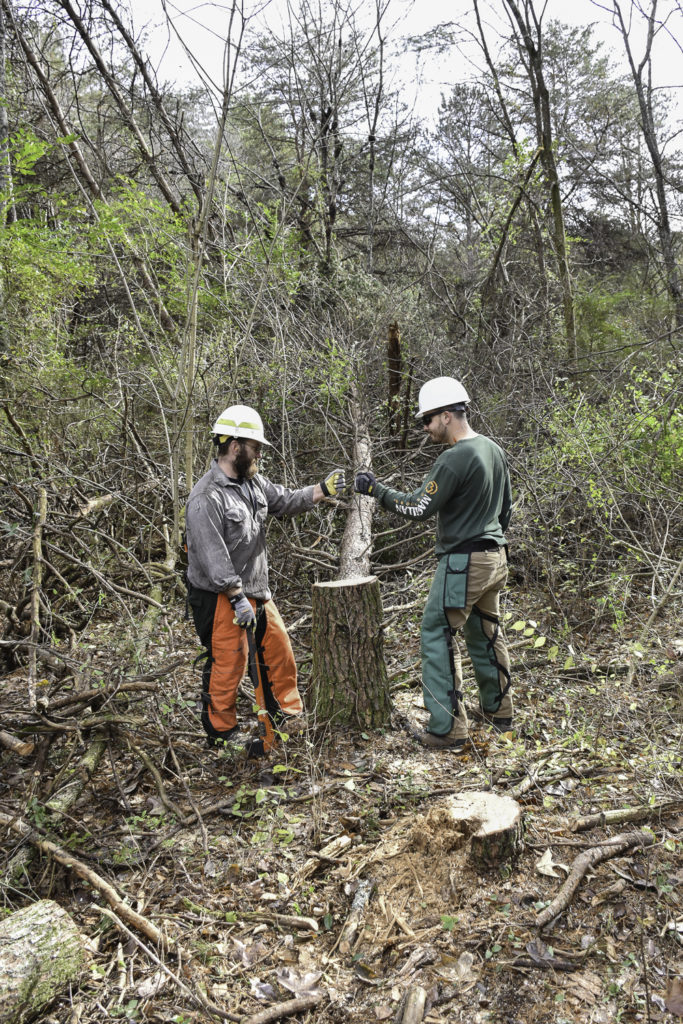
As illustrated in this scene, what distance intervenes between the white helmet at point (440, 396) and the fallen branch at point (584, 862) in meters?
2.36

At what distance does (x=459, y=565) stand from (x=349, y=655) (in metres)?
0.83

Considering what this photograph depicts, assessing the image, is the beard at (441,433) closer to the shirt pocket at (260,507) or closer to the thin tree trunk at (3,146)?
the shirt pocket at (260,507)

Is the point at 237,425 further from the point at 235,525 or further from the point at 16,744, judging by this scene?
the point at 16,744

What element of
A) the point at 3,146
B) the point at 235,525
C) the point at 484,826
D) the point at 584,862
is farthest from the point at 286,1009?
the point at 3,146

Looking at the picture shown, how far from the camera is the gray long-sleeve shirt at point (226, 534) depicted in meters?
3.84

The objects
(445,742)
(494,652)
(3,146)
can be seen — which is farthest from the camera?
(3,146)

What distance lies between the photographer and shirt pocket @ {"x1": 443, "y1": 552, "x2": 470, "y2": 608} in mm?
3938

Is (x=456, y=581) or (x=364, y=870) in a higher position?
(x=456, y=581)

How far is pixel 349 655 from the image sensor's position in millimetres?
3998

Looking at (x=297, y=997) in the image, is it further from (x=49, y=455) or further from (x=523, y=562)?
(x=49, y=455)

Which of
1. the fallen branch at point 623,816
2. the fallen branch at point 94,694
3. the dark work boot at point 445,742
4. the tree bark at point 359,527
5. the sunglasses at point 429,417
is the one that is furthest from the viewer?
the tree bark at point 359,527

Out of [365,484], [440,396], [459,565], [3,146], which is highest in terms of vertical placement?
[3,146]

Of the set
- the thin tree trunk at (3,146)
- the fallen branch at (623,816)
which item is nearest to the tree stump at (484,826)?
the fallen branch at (623,816)

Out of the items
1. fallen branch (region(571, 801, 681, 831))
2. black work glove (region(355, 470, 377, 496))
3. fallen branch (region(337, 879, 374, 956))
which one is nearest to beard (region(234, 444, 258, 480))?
black work glove (region(355, 470, 377, 496))
